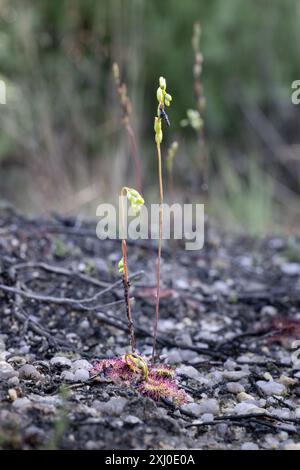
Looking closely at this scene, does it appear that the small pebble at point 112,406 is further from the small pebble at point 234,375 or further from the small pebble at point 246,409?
the small pebble at point 234,375

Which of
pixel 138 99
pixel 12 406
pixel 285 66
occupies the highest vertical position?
pixel 285 66

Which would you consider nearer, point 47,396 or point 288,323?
point 47,396

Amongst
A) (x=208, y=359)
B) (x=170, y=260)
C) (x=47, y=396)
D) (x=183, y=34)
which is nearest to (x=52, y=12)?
(x=183, y=34)

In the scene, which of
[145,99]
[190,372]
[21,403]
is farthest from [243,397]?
[145,99]

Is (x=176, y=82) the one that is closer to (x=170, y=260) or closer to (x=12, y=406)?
(x=170, y=260)

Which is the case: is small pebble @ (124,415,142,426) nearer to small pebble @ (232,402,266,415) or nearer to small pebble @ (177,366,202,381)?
small pebble @ (232,402,266,415)

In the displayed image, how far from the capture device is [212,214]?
504 cm

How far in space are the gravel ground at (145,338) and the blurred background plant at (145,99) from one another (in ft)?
5.36

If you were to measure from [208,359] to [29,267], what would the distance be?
862 millimetres

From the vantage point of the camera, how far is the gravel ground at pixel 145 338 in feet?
5.37

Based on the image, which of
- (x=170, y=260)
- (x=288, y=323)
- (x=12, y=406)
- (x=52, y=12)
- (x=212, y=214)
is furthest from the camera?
(x=52, y=12)

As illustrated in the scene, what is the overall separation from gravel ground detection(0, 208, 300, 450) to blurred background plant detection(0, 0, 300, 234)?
1634mm

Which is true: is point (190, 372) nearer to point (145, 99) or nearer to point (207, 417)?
point (207, 417)

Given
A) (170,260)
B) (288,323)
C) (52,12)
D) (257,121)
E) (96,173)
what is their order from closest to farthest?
(288,323) < (170,260) < (96,173) < (52,12) < (257,121)
